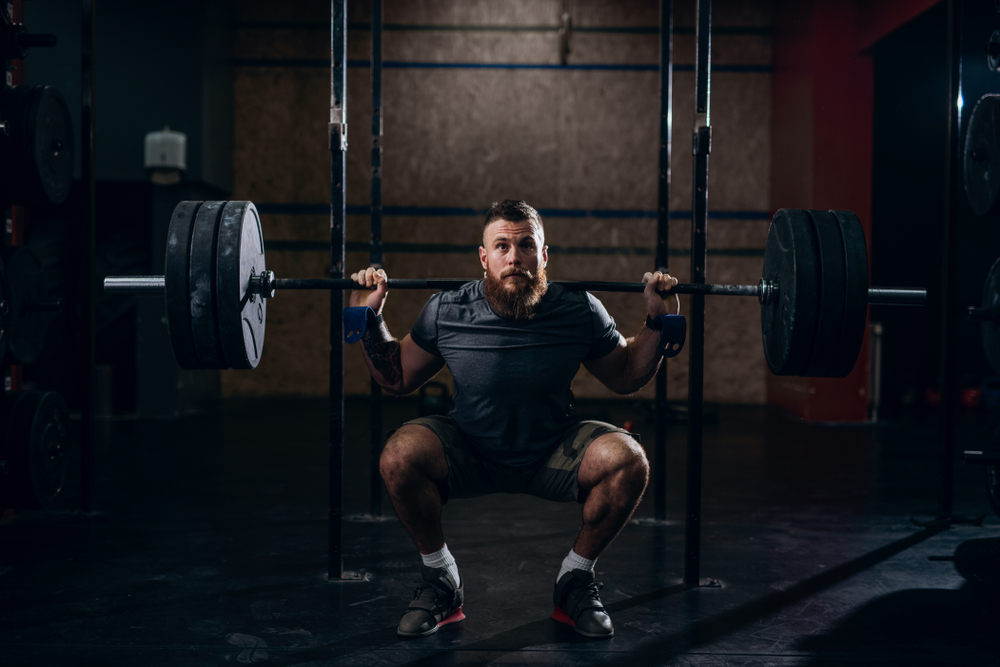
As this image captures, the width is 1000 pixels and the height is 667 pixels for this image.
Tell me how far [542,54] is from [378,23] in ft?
12.1

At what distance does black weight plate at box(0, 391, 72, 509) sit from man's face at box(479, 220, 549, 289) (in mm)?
1663

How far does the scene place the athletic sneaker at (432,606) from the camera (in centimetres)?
176

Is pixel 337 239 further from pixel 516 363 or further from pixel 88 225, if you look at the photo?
pixel 88 225

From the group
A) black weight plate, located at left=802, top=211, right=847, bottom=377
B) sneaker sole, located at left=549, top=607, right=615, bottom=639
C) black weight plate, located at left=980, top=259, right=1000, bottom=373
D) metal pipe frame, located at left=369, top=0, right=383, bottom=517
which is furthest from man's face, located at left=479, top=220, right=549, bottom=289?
black weight plate, located at left=980, top=259, right=1000, bottom=373

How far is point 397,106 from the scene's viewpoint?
621 centimetres

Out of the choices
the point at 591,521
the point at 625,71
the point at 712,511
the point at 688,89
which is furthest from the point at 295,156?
the point at 591,521

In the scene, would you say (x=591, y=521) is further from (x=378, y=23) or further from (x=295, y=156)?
(x=295, y=156)

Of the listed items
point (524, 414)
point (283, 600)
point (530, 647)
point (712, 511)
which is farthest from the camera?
point (712, 511)

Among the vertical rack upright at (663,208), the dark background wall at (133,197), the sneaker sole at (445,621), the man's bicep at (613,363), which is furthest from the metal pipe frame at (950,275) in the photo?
the dark background wall at (133,197)

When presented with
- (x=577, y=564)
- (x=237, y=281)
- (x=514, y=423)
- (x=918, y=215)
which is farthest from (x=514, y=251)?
(x=918, y=215)

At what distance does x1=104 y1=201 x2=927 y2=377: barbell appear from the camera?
178 centimetres

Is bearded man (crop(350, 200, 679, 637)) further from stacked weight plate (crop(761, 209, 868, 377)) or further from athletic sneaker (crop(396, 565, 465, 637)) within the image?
stacked weight plate (crop(761, 209, 868, 377))

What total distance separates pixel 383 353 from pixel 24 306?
1461mm

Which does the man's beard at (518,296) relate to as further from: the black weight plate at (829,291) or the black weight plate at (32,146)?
the black weight plate at (32,146)
